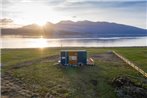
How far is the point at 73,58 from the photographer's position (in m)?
39.6

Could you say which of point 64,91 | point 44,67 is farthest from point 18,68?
point 64,91

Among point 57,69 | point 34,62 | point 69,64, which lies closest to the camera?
point 57,69

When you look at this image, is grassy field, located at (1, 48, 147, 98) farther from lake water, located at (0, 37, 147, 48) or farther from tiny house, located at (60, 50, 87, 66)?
lake water, located at (0, 37, 147, 48)

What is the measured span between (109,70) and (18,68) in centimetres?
1079

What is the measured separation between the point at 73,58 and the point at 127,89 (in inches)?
492

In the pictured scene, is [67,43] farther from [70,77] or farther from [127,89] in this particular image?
[127,89]

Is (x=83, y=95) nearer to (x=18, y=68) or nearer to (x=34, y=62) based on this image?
(x=18, y=68)

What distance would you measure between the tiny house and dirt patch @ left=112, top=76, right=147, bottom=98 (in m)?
9.42

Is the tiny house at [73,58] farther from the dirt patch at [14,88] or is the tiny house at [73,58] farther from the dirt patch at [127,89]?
the dirt patch at [127,89]

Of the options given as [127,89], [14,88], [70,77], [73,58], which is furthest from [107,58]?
[14,88]

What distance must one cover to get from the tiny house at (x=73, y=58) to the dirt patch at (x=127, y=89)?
9.42m

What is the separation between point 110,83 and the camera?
30.7 metres

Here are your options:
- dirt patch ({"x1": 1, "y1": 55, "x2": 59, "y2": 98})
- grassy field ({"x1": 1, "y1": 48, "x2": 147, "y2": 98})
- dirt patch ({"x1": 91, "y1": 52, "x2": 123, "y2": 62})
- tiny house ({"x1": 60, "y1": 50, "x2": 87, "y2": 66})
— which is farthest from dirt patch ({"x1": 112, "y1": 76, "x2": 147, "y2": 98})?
dirt patch ({"x1": 91, "y1": 52, "x2": 123, "y2": 62})

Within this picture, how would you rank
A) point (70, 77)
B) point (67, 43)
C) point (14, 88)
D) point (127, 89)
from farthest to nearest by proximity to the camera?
point (67, 43), point (70, 77), point (127, 89), point (14, 88)
